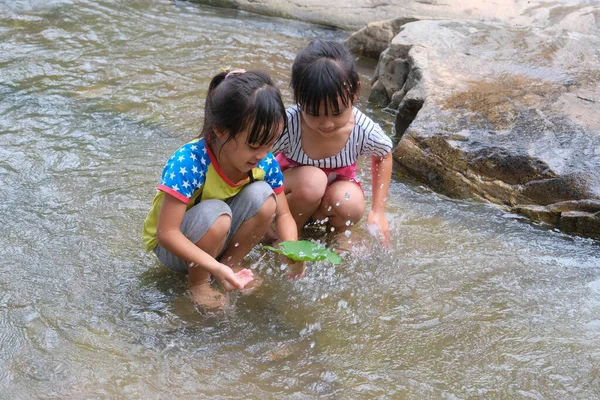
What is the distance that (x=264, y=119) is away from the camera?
2361 mm

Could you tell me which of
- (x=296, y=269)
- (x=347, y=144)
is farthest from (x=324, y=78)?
(x=296, y=269)

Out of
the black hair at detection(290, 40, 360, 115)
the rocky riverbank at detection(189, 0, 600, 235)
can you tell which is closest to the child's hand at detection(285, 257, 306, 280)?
the black hair at detection(290, 40, 360, 115)

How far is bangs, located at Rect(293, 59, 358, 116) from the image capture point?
264cm

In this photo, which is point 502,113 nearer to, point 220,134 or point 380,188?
point 380,188

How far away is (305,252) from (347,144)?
2.48 ft

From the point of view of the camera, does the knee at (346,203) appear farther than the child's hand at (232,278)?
Yes

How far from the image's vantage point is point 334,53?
8.97 feet

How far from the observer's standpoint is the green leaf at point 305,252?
2.45 meters

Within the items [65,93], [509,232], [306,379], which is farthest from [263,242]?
[65,93]

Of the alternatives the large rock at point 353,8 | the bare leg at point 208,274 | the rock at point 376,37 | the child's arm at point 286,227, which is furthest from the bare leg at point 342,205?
the large rock at point 353,8

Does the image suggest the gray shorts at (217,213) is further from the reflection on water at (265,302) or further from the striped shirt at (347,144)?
the striped shirt at (347,144)

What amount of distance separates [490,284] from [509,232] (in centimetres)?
56

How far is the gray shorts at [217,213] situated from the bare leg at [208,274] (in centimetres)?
2

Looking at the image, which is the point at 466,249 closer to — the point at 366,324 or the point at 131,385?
the point at 366,324
